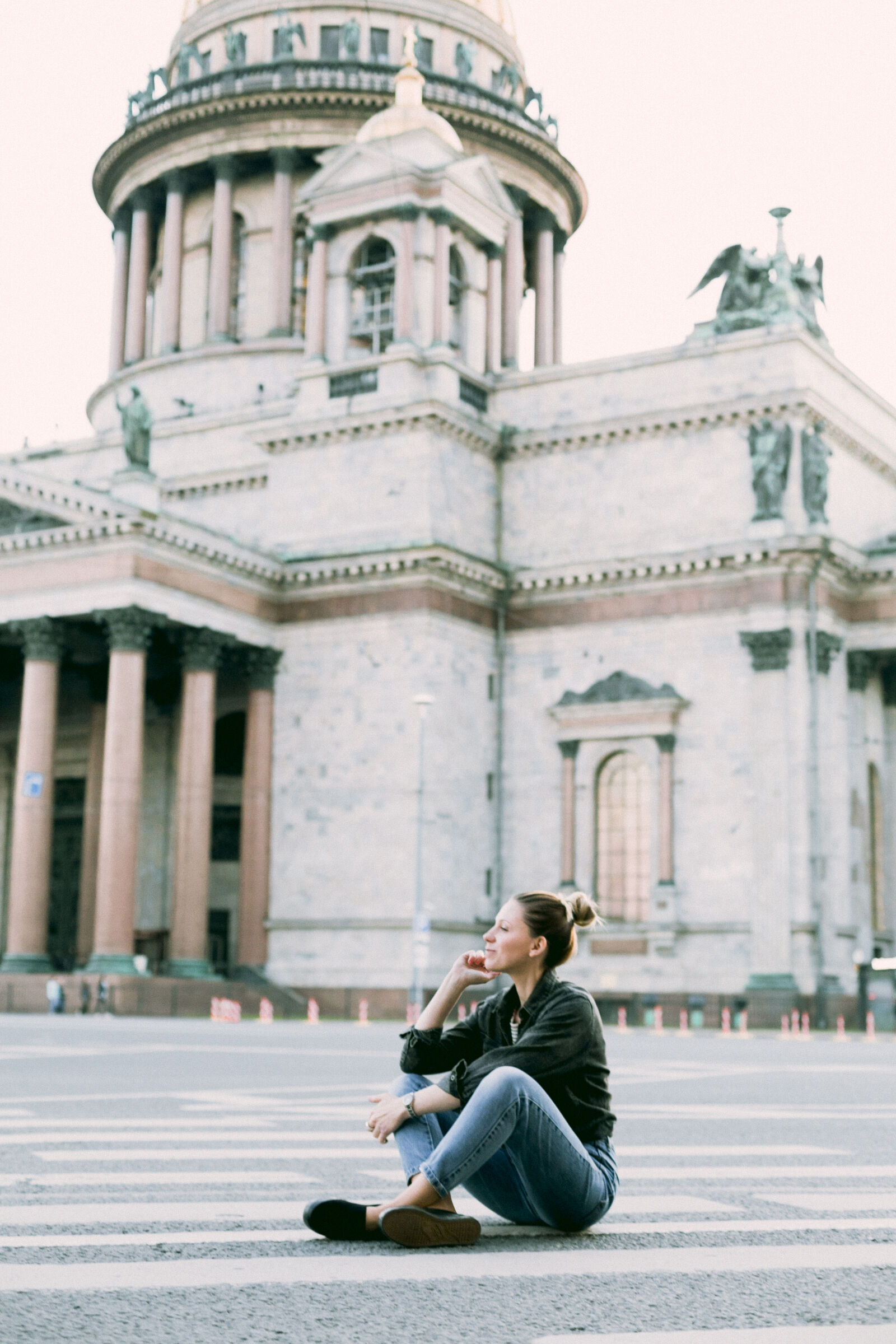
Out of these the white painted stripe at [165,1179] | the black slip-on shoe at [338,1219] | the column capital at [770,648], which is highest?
the column capital at [770,648]

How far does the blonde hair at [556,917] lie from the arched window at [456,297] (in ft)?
148

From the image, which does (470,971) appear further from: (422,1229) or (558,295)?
(558,295)

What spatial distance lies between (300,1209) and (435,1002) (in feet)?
4.79

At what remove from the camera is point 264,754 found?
1891 inches

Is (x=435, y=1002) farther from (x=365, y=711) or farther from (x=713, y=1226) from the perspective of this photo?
(x=365, y=711)

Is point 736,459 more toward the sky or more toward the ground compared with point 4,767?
more toward the sky

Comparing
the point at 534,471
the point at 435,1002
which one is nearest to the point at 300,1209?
the point at 435,1002

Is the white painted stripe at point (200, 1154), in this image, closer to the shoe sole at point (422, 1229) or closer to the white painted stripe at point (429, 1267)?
the shoe sole at point (422, 1229)

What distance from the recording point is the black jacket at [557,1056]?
23.9 feet

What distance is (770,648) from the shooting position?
44000 millimetres

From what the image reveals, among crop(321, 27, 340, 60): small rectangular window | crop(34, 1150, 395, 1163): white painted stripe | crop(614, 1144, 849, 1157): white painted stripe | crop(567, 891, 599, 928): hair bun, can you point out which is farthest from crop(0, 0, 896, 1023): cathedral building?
crop(567, 891, 599, 928): hair bun

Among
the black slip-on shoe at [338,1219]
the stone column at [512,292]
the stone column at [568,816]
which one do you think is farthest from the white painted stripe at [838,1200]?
the stone column at [512,292]

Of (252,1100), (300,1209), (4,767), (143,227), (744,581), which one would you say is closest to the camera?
(300,1209)

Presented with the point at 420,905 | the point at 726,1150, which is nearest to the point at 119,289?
the point at 420,905
